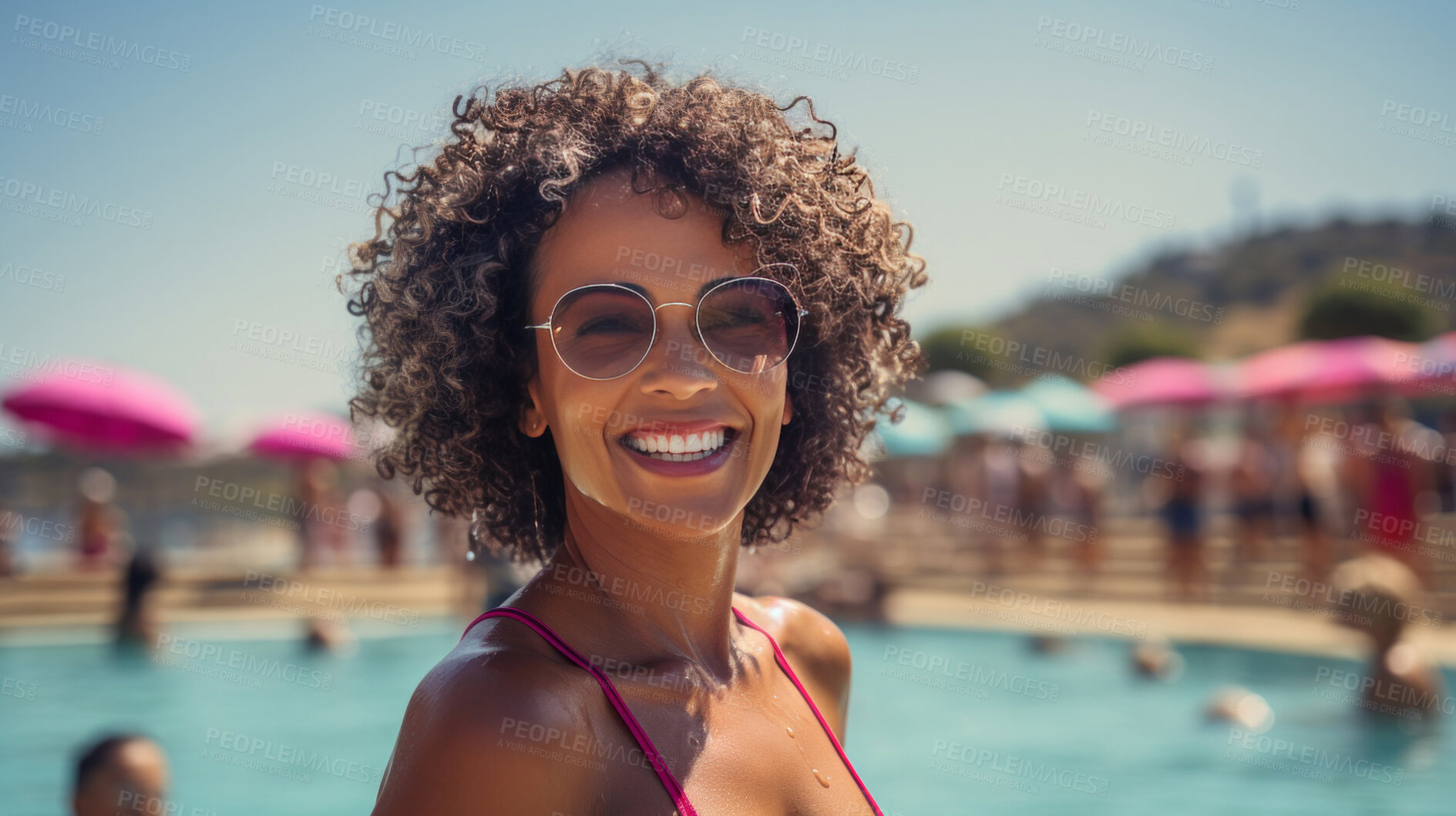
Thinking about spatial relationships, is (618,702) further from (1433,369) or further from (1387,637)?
(1433,369)

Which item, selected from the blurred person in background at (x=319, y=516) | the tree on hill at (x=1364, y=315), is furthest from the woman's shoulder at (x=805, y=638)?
the tree on hill at (x=1364, y=315)

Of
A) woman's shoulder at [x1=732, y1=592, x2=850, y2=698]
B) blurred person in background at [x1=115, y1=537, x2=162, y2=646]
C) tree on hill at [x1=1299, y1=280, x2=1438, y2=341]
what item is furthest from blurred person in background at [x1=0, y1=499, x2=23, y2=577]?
tree on hill at [x1=1299, y1=280, x2=1438, y2=341]

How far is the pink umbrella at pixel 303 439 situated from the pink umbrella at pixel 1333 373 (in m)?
13.7

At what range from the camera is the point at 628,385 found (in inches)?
66.6

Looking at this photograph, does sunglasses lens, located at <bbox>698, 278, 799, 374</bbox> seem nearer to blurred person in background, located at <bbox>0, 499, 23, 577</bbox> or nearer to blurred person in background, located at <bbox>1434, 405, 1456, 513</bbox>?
blurred person in background, located at <bbox>1434, 405, 1456, 513</bbox>

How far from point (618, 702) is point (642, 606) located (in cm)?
31

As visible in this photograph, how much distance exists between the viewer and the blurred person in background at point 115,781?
4070 mm

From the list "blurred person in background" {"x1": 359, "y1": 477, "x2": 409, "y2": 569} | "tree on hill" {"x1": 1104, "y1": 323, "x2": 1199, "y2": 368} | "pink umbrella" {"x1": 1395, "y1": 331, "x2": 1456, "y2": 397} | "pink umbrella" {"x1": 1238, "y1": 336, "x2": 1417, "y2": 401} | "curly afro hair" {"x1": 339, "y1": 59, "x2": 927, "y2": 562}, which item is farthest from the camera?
"tree on hill" {"x1": 1104, "y1": 323, "x2": 1199, "y2": 368}

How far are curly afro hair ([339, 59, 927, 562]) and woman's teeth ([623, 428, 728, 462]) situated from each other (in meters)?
0.30

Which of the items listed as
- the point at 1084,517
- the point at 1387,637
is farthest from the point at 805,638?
the point at 1084,517

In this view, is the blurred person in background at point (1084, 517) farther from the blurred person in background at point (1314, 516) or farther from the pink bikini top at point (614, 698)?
the pink bikini top at point (614, 698)

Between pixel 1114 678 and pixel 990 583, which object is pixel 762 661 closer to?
pixel 1114 678

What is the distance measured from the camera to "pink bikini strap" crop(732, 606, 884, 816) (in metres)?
1.93

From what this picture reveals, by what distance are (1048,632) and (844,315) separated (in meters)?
12.1
